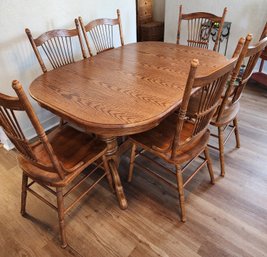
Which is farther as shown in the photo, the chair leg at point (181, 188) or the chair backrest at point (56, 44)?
the chair backrest at point (56, 44)

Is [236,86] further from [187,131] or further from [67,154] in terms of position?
[67,154]

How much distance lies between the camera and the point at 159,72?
1547 millimetres

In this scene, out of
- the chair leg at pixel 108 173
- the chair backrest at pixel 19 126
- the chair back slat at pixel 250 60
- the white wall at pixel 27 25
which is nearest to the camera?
the chair backrest at pixel 19 126

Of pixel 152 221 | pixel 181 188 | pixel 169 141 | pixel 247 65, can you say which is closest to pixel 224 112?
pixel 247 65

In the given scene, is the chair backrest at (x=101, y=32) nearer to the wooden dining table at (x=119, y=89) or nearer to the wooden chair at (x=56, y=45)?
the wooden chair at (x=56, y=45)

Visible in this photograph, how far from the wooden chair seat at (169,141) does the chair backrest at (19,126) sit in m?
0.54

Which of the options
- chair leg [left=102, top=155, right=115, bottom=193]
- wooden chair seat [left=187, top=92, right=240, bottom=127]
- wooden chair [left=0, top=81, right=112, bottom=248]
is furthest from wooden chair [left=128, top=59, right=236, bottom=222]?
wooden chair [left=0, top=81, right=112, bottom=248]

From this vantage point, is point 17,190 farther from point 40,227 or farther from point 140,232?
point 140,232

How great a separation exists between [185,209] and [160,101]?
82 cm

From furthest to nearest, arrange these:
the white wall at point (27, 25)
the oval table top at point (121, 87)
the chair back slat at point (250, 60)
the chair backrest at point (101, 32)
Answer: the chair backrest at point (101, 32), the white wall at point (27, 25), the chair back slat at point (250, 60), the oval table top at point (121, 87)

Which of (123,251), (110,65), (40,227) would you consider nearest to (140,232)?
(123,251)

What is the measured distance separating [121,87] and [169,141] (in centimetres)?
45

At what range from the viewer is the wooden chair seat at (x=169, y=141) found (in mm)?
1311

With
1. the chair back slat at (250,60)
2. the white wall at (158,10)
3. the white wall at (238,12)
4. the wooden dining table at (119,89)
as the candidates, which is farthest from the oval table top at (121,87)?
the white wall at (158,10)
